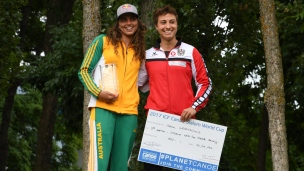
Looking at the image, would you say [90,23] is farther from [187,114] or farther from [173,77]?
[187,114]

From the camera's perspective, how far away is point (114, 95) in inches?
289

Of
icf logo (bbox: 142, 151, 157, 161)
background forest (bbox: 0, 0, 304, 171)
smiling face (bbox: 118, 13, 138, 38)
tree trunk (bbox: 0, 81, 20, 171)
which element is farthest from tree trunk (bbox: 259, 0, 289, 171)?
tree trunk (bbox: 0, 81, 20, 171)

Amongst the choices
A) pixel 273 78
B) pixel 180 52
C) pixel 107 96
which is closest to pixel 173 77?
pixel 180 52

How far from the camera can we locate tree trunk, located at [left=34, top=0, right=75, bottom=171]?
24000mm

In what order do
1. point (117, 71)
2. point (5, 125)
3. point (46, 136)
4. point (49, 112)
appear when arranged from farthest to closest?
point (5, 125) → point (49, 112) → point (46, 136) → point (117, 71)

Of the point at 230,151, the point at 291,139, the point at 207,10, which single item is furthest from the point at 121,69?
the point at 230,151

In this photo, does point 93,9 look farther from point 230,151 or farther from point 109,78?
point 230,151

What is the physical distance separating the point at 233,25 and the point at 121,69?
9.03m

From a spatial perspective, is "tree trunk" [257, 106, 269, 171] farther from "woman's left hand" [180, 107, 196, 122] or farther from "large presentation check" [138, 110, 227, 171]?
"woman's left hand" [180, 107, 196, 122]

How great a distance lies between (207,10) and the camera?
1552 cm

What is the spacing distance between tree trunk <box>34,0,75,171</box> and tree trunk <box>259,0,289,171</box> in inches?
506

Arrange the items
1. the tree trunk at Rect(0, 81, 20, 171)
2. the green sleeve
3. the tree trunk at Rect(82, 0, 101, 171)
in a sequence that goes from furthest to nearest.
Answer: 1. the tree trunk at Rect(0, 81, 20, 171)
2. the tree trunk at Rect(82, 0, 101, 171)
3. the green sleeve

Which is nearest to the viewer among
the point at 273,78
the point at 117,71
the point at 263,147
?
the point at 117,71

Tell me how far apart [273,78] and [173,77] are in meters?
4.34
